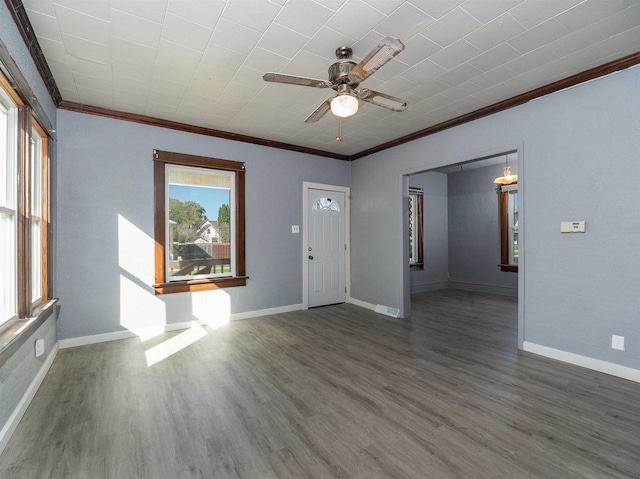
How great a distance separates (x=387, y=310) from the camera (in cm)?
502

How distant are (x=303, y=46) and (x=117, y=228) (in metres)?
3.10

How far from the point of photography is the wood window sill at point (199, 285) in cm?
407

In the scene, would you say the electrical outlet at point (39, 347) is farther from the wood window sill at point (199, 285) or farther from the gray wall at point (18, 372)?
the wood window sill at point (199, 285)

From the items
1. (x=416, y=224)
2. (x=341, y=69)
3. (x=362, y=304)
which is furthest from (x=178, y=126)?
(x=416, y=224)

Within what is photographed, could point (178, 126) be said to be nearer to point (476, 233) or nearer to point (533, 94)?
point (533, 94)

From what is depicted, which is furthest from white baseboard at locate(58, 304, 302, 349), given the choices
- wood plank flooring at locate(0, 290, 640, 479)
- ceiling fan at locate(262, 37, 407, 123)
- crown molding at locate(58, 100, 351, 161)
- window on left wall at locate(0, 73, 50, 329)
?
ceiling fan at locate(262, 37, 407, 123)

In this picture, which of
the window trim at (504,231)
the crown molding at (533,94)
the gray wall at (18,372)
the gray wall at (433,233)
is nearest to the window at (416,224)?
the gray wall at (433,233)

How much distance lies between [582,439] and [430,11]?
9.94 ft

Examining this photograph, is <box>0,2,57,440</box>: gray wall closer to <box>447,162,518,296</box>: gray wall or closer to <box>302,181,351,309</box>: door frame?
<box>302,181,351,309</box>: door frame

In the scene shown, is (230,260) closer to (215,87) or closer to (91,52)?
(215,87)

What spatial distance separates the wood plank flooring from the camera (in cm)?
173

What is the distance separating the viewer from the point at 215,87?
3.22 meters

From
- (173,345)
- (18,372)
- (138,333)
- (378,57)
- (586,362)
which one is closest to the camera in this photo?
(378,57)

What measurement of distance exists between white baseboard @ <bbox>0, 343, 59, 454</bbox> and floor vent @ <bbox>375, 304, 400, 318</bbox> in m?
4.25
